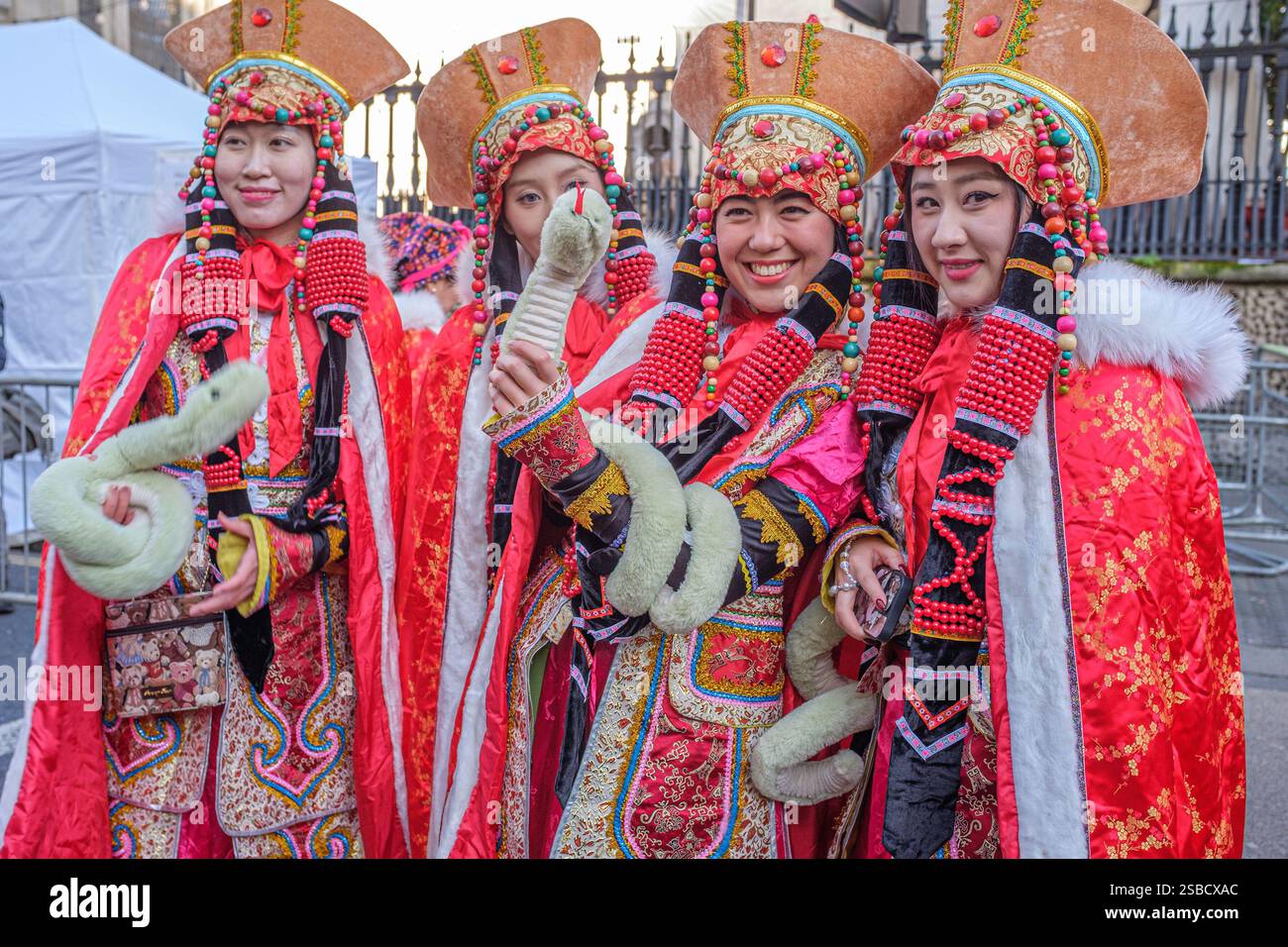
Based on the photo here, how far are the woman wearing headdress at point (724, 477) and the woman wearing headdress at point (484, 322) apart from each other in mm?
286

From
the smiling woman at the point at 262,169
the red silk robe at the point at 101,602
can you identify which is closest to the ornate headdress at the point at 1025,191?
the red silk robe at the point at 101,602

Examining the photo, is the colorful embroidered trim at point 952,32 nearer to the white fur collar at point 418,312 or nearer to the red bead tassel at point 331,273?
the red bead tassel at point 331,273

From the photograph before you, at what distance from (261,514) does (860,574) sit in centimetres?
142

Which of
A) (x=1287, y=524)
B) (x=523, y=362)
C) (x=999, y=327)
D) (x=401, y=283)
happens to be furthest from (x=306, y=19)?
(x=1287, y=524)

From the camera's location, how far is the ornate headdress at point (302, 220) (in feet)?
8.96

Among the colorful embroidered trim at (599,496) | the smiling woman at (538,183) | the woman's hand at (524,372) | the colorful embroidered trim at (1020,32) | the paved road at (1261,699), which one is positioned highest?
the colorful embroidered trim at (1020,32)

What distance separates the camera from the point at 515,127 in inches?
112

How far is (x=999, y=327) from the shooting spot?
6.52 feet

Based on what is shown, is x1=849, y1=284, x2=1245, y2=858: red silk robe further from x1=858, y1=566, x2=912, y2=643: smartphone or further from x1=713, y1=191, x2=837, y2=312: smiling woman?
x1=713, y1=191, x2=837, y2=312: smiling woman

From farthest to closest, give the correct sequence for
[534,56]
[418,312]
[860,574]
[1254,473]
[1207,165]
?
[1207,165]
[1254,473]
[418,312]
[534,56]
[860,574]

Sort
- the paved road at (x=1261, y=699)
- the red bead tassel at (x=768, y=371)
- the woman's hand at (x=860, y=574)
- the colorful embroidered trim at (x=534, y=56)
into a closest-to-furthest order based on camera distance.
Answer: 1. the woman's hand at (x=860, y=574)
2. the red bead tassel at (x=768, y=371)
3. the colorful embroidered trim at (x=534, y=56)
4. the paved road at (x=1261, y=699)

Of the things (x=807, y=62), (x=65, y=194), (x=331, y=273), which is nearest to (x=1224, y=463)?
(x=807, y=62)

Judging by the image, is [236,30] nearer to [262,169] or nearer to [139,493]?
[262,169]
